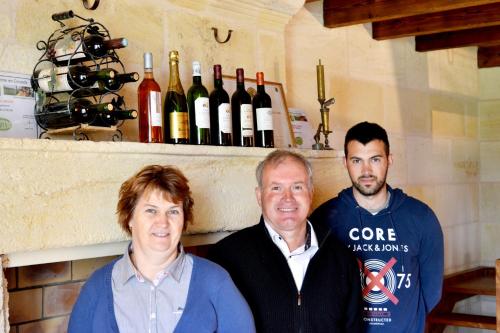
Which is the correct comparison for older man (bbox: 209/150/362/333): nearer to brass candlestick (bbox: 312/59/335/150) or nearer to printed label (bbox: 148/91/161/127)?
printed label (bbox: 148/91/161/127)

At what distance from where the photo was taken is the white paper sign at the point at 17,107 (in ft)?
6.46

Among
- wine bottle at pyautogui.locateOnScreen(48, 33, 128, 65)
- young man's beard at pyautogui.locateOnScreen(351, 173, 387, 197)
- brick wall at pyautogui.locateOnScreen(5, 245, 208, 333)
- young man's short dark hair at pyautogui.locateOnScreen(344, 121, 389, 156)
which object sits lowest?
brick wall at pyautogui.locateOnScreen(5, 245, 208, 333)

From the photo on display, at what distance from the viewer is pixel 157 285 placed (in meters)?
1.69

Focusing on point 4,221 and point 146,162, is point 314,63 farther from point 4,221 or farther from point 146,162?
point 4,221

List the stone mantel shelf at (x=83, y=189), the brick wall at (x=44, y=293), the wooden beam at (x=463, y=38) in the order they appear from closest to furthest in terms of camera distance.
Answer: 1. the stone mantel shelf at (x=83, y=189)
2. the brick wall at (x=44, y=293)
3. the wooden beam at (x=463, y=38)

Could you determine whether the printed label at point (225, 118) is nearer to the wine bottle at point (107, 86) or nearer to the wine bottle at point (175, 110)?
the wine bottle at point (175, 110)

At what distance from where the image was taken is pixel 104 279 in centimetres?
170

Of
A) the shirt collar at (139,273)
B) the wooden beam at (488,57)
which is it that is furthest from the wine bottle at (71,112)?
the wooden beam at (488,57)

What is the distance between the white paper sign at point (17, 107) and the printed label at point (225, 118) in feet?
2.23

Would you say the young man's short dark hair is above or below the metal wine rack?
below

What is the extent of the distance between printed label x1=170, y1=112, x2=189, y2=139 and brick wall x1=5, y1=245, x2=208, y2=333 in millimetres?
531

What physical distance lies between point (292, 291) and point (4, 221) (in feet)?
2.75

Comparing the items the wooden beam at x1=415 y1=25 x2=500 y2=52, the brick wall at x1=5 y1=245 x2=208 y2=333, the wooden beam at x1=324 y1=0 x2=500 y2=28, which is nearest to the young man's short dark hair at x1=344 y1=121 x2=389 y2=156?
the wooden beam at x1=324 y1=0 x2=500 y2=28

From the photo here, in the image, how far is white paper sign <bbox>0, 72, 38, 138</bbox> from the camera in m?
1.97
